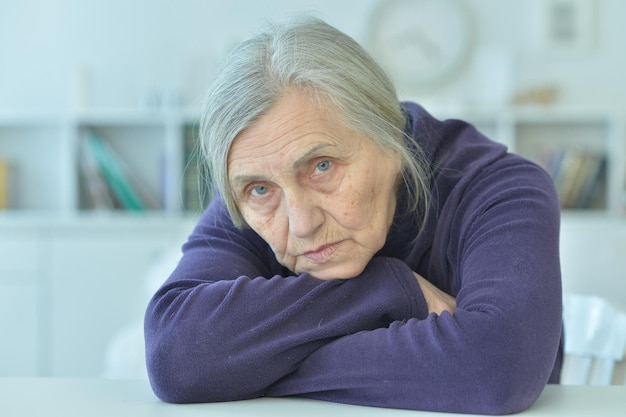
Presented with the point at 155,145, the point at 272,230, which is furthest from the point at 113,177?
the point at 272,230

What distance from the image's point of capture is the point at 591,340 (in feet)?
4.45

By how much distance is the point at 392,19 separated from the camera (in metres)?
4.16

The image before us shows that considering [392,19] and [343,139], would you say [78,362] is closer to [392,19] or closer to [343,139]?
[392,19]

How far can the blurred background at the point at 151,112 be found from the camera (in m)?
3.83

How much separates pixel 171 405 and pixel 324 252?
0.96ft

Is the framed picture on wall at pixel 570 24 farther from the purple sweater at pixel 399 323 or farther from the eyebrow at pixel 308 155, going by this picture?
the eyebrow at pixel 308 155

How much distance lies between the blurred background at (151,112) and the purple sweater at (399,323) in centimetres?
258

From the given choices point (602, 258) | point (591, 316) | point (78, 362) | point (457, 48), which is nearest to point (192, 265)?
point (591, 316)

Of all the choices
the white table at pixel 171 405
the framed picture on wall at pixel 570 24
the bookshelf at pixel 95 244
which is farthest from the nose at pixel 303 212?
the framed picture on wall at pixel 570 24

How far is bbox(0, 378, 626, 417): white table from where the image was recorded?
882mm

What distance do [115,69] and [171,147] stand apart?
51 centimetres

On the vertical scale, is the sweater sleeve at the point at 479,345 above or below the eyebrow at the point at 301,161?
below

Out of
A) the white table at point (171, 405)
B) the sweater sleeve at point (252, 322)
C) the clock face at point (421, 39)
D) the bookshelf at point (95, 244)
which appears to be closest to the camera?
the white table at point (171, 405)

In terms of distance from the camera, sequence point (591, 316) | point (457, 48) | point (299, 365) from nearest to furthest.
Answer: point (299, 365) < point (591, 316) < point (457, 48)
